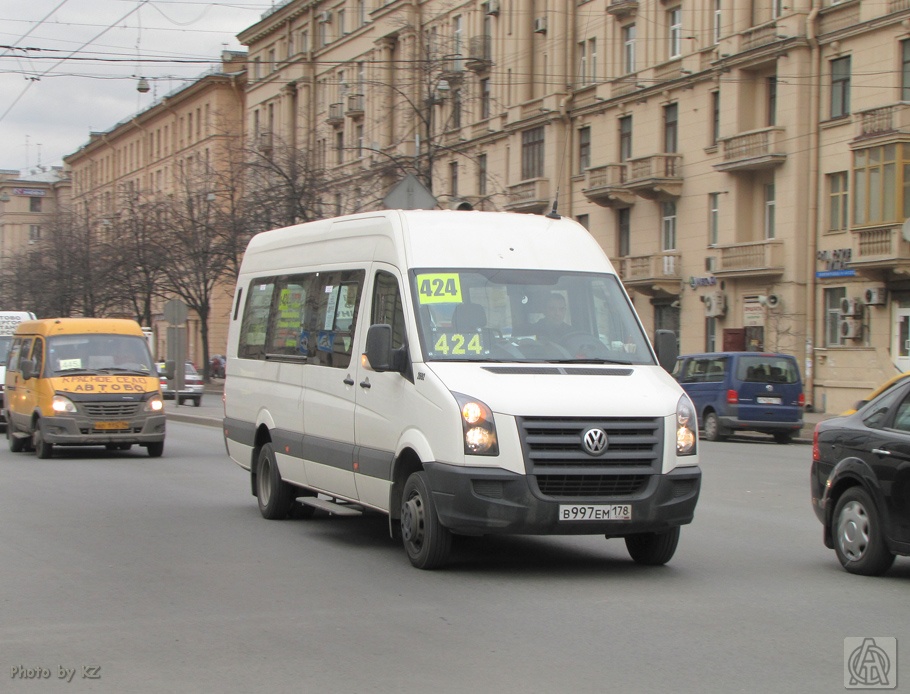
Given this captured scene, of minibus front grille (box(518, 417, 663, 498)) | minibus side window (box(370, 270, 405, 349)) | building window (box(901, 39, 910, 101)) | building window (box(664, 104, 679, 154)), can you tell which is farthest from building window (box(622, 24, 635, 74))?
minibus front grille (box(518, 417, 663, 498))

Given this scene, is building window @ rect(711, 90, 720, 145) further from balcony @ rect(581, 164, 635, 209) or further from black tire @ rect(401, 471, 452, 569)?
black tire @ rect(401, 471, 452, 569)

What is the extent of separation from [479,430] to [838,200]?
1224 inches

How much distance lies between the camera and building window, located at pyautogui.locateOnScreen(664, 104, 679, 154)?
4412cm

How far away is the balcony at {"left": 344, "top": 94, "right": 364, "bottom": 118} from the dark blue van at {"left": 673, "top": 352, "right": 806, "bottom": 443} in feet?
121

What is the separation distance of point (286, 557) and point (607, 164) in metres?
37.6

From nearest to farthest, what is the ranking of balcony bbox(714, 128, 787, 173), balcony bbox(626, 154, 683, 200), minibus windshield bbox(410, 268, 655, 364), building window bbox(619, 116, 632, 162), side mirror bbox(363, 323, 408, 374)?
1. side mirror bbox(363, 323, 408, 374)
2. minibus windshield bbox(410, 268, 655, 364)
3. balcony bbox(714, 128, 787, 173)
4. balcony bbox(626, 154, 683, 200)
5. building window bbox(619, 116, 632, 162)

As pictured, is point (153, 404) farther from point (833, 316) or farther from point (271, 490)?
point (833, 316)

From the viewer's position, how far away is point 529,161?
51.6 metres

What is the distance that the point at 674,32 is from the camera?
43.8 m

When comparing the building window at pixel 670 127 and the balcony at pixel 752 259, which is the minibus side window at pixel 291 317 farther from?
the building window at pixel 670 127

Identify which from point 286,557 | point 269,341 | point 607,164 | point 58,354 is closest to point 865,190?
point 607,164

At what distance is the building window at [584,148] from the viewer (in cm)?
4888

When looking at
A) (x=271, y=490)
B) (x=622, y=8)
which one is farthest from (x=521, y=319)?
(x=622, y=8)

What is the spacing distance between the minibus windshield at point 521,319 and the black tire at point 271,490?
3314 mm
